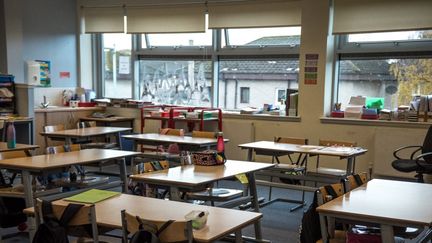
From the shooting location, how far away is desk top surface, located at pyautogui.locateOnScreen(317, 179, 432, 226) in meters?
2.40

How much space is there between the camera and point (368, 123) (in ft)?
20.6

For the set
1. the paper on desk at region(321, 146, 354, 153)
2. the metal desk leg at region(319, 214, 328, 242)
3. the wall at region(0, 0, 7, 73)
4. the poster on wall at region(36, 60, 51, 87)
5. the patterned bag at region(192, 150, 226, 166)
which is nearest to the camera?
the metal desk leg at region(319, 214, 328, 242)

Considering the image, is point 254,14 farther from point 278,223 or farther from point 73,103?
point 73,103

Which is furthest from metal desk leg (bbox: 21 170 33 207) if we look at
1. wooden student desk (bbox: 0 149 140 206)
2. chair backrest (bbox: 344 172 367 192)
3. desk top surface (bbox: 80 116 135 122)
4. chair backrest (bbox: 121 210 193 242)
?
desk top surface (bbox: 80 116 135 122)

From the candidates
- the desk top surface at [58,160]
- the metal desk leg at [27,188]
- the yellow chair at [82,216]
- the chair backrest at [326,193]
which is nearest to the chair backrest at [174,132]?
the desk top surface at [58,160]

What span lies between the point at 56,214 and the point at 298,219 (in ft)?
9.96

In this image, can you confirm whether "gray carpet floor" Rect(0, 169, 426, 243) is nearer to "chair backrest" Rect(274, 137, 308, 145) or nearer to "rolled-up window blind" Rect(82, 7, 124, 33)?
"chair backrest" Rect(274, 137, 308, 145)

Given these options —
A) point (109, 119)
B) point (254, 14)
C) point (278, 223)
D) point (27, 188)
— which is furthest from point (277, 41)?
point (27, 188)

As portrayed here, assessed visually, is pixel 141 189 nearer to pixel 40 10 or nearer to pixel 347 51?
pixel 347 51

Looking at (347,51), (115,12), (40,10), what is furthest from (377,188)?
(40,10)

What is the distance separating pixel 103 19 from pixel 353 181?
6.59 metres

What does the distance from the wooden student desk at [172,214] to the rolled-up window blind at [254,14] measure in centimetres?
475

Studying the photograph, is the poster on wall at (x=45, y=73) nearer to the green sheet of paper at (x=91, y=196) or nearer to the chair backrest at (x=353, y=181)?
the green sheet of paper at (x=91, y=196)

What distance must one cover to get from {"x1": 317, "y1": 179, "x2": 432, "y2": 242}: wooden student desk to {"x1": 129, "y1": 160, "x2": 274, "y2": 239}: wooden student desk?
0.68m
